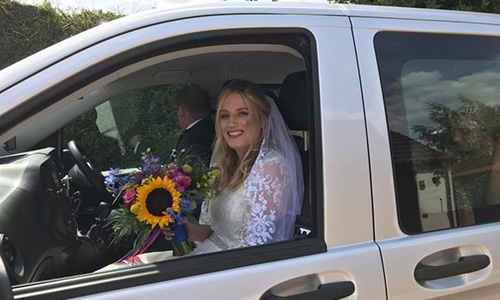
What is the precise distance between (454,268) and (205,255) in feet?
2.63

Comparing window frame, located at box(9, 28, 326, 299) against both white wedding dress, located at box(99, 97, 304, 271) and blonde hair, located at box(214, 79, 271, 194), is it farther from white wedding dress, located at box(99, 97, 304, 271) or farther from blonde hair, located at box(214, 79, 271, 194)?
blonde hair, located at box(214, 79, 271, 194)

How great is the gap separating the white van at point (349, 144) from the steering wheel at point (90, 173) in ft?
3.60

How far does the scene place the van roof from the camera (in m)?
1.19

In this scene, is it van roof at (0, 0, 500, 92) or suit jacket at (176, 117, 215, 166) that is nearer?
van roof at (0, 0, 500, 92)

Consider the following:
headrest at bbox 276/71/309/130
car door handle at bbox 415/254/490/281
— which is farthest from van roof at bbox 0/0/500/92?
car door handle at bbox 415/254/490/281

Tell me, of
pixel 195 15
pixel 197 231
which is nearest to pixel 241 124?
pixel 197 231

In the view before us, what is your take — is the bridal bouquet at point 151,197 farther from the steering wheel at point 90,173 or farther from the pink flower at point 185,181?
the steering wheel at point 90,173

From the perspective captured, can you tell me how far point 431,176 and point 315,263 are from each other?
0.56m

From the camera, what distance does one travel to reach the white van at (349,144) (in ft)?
3.92

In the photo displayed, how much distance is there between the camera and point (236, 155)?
235 cm

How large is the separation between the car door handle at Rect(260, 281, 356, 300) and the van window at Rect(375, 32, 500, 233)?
0.98 feet

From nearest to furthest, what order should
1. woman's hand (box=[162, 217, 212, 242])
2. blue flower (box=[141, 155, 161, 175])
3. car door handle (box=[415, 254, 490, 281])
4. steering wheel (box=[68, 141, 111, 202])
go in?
1. car door handle (box=[415, 254, 490, 281])
2. blue flower (box=[141, 155, 161, 175])
3. woman's hand (box=[162, 217, 212, 242])
4. steering wheel (box=[68, 141, 111, 202])

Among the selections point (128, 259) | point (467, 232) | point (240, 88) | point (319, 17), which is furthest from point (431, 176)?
point (128, 259)

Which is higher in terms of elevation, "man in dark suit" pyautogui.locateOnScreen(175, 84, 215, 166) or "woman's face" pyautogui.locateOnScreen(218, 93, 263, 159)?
"man in dark suit" pyautogui.locateOnScreen(175, 84, 215, 166)
